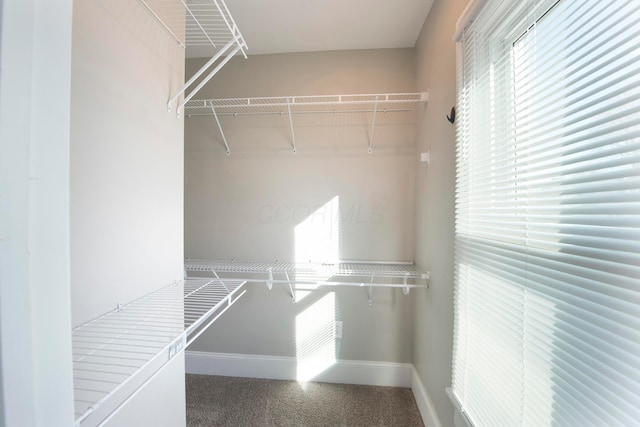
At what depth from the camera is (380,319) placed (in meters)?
1.82

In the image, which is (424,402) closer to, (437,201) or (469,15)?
(437,201)

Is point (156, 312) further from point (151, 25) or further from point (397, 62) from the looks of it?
point (397, 62)

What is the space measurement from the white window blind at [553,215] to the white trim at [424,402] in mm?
490

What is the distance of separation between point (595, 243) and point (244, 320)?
76.2 inches

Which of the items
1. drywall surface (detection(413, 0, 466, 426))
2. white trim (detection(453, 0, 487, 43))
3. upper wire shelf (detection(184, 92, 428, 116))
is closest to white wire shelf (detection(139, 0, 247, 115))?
upper wire shelf (detection(184, 92, 428, 116))

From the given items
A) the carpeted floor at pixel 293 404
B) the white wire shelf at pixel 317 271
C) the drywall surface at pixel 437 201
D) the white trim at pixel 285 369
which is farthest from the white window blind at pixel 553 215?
the white trim at pixel 285 369

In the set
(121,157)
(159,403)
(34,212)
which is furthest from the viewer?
(159,403)

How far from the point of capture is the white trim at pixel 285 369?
180 cm

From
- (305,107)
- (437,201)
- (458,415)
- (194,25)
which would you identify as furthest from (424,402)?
(194,25)

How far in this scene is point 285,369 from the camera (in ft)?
6.13

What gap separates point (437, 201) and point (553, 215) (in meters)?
0.75

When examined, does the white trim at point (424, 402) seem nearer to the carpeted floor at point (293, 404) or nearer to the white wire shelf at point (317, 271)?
the carpeted floor at point (293, 404)

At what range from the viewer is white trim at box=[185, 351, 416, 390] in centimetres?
180

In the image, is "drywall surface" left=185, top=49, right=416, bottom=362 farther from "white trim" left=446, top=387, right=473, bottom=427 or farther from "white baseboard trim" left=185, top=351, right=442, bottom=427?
"white trim" left=446, top=387, right=473, bottom=427
